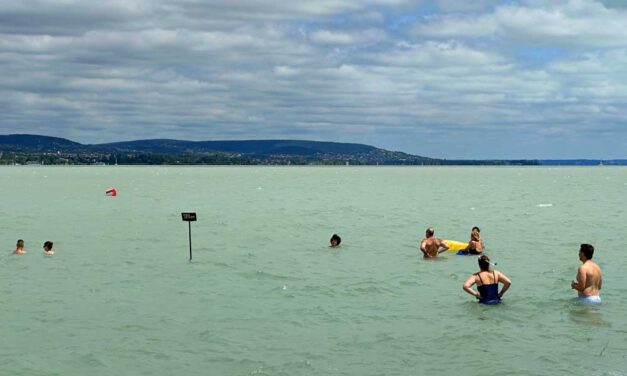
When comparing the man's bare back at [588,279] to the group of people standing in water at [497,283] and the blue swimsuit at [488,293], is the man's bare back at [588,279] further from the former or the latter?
the blue swimsuit at [488,293]

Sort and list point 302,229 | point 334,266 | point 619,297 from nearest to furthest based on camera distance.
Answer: point 619,297 < point 334,266 < point 302,229

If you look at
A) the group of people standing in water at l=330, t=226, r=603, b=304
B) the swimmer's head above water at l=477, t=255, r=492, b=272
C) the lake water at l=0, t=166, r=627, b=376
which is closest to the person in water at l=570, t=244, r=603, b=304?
the group of people standing in water at l=330, t=226, r=603, b=304

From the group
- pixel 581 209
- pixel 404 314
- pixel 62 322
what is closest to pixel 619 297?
pixel 404 314

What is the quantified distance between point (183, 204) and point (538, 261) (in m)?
46.1

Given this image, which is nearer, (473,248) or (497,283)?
(497,283)

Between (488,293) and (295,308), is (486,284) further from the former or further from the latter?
(295,308)

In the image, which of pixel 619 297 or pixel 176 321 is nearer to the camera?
pixel 176 321

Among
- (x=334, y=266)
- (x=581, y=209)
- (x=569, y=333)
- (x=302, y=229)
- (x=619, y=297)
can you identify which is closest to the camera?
(x=569, y=333)

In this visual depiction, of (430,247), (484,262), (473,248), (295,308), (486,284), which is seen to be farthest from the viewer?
(473,248)

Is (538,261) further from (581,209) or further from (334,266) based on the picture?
(581,209)

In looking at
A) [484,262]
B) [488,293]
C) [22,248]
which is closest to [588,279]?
[488,293]

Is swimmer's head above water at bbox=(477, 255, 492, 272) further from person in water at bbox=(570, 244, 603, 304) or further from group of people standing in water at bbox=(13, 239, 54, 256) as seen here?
group of people standing in water at bbox=(13, 239, 54, 256)

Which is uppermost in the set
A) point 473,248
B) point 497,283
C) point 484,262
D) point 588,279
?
point 484,262

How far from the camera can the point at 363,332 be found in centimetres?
1897
